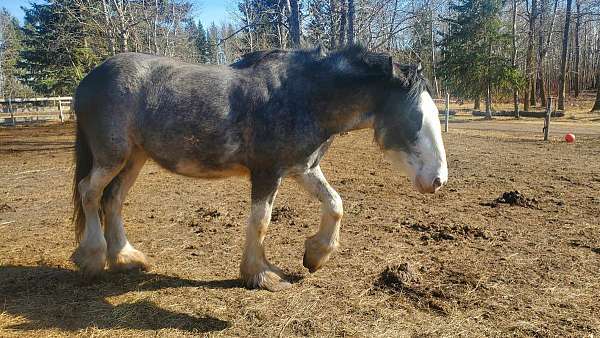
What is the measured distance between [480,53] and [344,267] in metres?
26.4

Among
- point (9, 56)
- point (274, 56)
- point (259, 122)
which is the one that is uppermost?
point (9, 56)

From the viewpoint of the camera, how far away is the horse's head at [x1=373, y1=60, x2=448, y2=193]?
10.6ft

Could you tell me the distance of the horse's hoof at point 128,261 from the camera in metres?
4.04

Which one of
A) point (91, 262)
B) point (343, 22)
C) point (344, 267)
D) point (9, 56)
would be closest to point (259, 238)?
point (344, 267)

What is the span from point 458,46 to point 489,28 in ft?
6.79

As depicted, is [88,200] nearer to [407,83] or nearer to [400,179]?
[407,83]

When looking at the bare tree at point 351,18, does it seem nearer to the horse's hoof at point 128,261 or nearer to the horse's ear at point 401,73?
the horse's ear at point 401,73

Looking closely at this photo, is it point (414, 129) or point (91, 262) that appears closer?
point (414, 129)

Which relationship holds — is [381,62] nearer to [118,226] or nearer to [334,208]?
[334,208]

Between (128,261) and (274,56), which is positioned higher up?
(274,56)

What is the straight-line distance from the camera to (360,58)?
11.6 feet

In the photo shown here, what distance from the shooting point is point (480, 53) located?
87.1 ft

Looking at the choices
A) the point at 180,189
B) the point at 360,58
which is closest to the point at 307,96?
the point at 360,58

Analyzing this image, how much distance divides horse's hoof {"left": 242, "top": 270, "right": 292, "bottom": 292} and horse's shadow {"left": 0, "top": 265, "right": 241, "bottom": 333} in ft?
0.59
